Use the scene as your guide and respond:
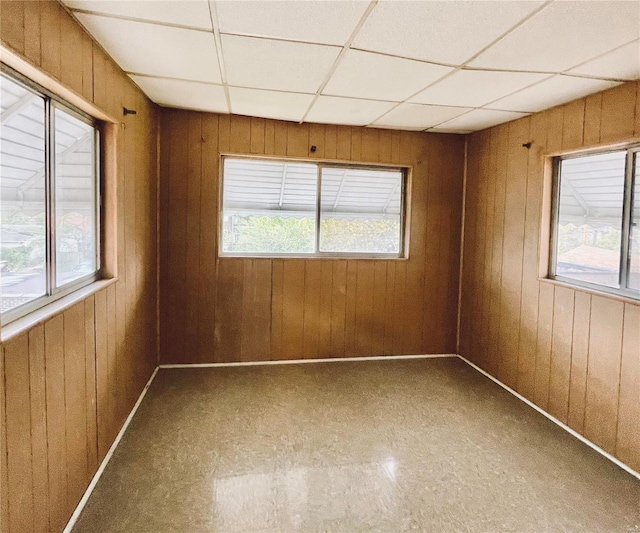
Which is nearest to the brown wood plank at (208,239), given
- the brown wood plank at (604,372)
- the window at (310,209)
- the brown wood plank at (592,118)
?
the window at (310,209)

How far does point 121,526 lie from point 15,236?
4.52 ft

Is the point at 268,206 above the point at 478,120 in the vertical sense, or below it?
below

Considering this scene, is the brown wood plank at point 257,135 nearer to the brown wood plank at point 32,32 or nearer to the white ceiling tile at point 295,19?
the white ceiling tile at point 295,19

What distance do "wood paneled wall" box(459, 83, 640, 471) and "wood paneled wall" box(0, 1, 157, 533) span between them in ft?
9.94

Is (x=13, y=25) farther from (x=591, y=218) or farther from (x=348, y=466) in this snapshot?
(x=591, y=218)

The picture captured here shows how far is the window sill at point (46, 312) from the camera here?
1.42 meters

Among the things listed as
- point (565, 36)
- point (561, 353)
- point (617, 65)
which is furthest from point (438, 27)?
point (561, 353)

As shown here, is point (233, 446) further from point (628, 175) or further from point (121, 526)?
point (628, 175)

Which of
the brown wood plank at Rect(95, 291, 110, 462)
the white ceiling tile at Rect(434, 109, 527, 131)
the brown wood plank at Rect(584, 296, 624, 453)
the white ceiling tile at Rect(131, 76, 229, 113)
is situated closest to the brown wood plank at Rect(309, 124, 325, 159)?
the white ceiling tile at Rect(131, 76, 229, 113)

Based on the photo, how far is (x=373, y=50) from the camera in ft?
7.02

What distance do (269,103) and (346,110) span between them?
0.63 meters

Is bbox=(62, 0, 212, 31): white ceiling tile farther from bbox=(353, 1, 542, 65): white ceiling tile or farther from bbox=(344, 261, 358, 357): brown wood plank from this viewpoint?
bbox=(344, 261, 358, 357): brown wood plank

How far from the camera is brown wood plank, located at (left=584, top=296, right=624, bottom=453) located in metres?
2.57

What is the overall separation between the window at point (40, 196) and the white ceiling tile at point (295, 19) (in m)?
0.88
